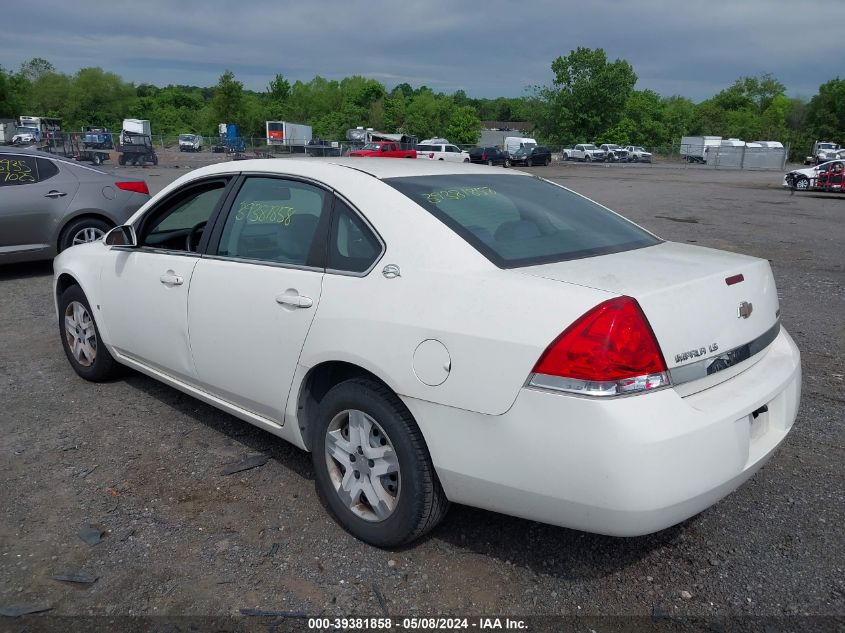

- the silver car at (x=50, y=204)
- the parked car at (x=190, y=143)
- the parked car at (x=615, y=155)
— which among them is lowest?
the silver car at (x=50, y=204)

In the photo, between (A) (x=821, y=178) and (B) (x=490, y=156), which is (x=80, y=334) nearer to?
(A) (x=821, y=178)

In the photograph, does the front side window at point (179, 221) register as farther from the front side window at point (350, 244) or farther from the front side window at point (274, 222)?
the front side window at point (350, 244)

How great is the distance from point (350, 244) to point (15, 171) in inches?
281

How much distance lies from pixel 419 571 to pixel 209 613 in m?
0.82

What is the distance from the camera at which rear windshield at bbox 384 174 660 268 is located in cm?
290

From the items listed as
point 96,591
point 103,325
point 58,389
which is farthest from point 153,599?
point 58,389

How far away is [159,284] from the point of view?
156 inches

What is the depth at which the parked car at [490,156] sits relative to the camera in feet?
151

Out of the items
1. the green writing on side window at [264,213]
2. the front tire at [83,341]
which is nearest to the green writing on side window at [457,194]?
the green writing on side window at [264,213]

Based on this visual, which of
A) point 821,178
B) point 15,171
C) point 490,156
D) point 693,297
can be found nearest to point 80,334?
point 693,297

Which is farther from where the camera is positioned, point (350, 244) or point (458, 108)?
point (458, 108)

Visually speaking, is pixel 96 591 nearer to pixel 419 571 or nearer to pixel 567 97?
pixel 419 571

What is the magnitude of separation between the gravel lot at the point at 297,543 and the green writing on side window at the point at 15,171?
190 inches

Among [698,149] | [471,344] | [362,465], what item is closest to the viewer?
[471,344]
